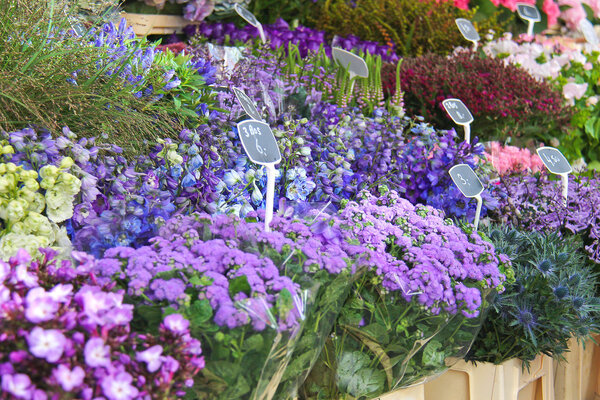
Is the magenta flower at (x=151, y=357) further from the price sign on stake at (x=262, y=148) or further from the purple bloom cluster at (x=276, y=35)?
the purple bloom cluster at (x=276, y=35)

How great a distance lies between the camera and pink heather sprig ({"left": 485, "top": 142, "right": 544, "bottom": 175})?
2.58 metres

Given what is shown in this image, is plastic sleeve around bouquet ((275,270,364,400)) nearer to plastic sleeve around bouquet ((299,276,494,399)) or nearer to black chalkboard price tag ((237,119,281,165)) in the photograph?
plastic sleeve around bouquet ((299,276,494,399))

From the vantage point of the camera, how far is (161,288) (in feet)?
3.33

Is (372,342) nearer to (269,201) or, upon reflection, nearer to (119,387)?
(269,201)

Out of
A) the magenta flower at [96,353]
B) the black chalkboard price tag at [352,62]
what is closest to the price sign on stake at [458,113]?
the black chalkboard price tag at [352,62]

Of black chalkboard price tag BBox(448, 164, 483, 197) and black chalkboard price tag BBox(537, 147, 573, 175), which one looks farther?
black chalkboard price tag BBox(537, 147, 573, 175)

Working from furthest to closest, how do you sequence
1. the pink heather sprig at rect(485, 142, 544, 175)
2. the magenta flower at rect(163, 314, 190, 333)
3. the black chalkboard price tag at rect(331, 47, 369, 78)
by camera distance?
the pink heather sprig at rect(485, 142, 544, 175) → the black chalkboard price tag at rect(331, 47, 369, 78) → the magenta flower at rect(163, 314, 190, 333)

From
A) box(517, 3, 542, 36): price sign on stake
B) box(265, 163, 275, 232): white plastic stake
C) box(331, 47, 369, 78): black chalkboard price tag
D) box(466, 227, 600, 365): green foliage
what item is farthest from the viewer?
box(517, 3, 542, 36): price sign on stake

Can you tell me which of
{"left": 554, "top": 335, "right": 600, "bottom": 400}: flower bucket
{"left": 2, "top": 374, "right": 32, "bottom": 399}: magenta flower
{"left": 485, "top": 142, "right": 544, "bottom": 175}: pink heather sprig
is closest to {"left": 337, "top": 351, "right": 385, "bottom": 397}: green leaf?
{"left": 2, "top": 374, "right": 32, "bottom": 399}: magenta flower

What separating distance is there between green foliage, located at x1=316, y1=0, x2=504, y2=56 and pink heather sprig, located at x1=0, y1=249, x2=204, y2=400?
9.74 feet

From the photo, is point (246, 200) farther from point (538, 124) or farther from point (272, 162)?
point (538, 124)

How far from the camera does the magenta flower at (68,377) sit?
813 mm

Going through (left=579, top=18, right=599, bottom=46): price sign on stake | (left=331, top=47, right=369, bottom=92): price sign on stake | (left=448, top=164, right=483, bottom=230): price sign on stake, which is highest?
(left=331, top=47, right=369, bottom=92): price sign on stake

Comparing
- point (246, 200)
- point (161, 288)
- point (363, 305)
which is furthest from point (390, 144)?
point (161, 288)
